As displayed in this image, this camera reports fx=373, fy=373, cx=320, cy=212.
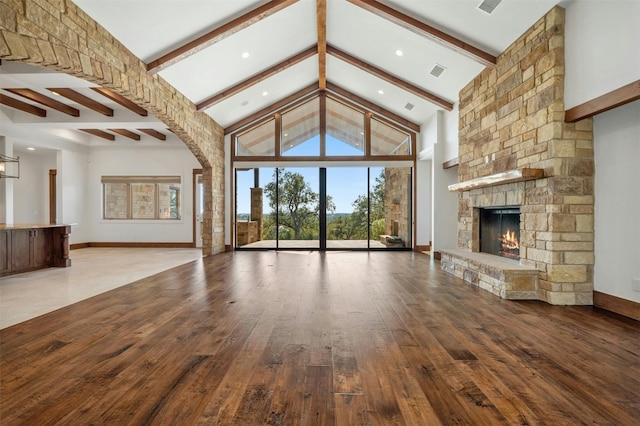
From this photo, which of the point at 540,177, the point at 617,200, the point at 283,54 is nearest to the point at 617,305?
the point at 617,200

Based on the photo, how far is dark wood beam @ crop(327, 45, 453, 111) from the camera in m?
8.00


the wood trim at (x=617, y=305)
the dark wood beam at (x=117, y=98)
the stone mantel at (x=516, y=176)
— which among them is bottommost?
the wood trim at (x=617, y=305)

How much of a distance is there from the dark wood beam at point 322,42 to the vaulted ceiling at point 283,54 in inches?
0.9

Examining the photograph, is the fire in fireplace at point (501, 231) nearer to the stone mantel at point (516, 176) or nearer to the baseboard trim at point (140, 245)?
the stone mantel at point (516, 176)

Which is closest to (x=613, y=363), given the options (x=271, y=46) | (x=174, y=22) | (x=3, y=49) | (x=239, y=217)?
(x=3, y=49)

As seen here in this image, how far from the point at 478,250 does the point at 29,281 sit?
7.22 metres

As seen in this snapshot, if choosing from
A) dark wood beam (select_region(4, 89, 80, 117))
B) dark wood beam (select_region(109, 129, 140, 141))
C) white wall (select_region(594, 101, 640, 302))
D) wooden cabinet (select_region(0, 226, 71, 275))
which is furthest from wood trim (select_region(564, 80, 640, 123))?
dark wood beam (select_region(109, 129, 140, 141))

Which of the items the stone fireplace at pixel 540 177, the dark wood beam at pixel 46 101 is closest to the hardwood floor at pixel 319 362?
the stone fireplace at pixel 540 177

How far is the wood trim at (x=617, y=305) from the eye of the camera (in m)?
3.68

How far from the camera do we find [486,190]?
601 centimetres

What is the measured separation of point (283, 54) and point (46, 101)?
15.3 feet

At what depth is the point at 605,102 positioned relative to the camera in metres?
3.69

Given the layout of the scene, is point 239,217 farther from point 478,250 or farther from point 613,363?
point 613,363

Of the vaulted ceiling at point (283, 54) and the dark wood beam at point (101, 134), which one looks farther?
the dark wood beam at point (101, 134)
